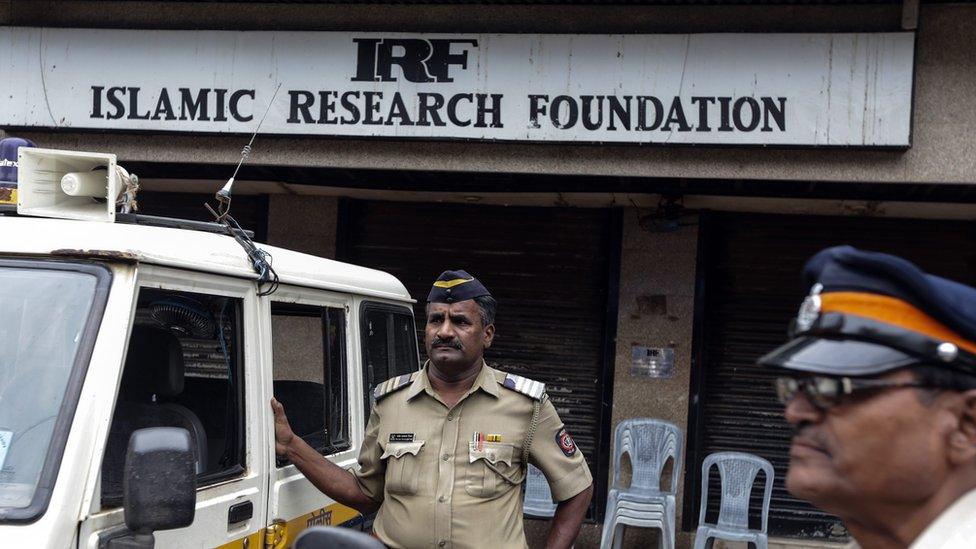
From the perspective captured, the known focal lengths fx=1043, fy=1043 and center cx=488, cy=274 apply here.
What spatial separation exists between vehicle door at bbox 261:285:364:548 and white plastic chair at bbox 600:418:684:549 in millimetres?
3633

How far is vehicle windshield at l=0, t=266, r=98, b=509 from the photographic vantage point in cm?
253

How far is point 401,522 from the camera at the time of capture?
3393 millimetres

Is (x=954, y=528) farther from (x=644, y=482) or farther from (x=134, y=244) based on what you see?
(x=644, y=482)

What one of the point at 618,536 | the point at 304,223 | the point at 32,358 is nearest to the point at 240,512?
the point at 32,358

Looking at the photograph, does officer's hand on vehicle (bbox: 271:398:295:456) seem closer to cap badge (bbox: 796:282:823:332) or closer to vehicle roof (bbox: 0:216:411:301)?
vehicle roof (bbox: 0:216:411:301)


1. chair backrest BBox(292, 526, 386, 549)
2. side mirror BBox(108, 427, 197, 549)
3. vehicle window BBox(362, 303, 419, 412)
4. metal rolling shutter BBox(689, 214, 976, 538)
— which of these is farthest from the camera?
metal rolling shutter BBox(689, 214, 976, 538)

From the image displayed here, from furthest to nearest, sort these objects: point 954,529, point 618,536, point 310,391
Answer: point 618,536 → point 310,391 → point 954,529

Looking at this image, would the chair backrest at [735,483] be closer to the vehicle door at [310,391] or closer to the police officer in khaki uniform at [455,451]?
the vehicle door at [310,391]

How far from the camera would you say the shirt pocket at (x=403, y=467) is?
11.2 ft

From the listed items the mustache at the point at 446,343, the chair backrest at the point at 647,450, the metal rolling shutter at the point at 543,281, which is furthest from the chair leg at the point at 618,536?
the mustache at the point at 446,343

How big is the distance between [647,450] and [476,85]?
301 cm

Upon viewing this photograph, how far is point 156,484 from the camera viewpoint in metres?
2.47

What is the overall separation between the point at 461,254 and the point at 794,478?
6.96 m

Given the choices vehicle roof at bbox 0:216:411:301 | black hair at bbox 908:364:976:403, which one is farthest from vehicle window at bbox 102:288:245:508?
black hair at bbox 908:364:976:403
